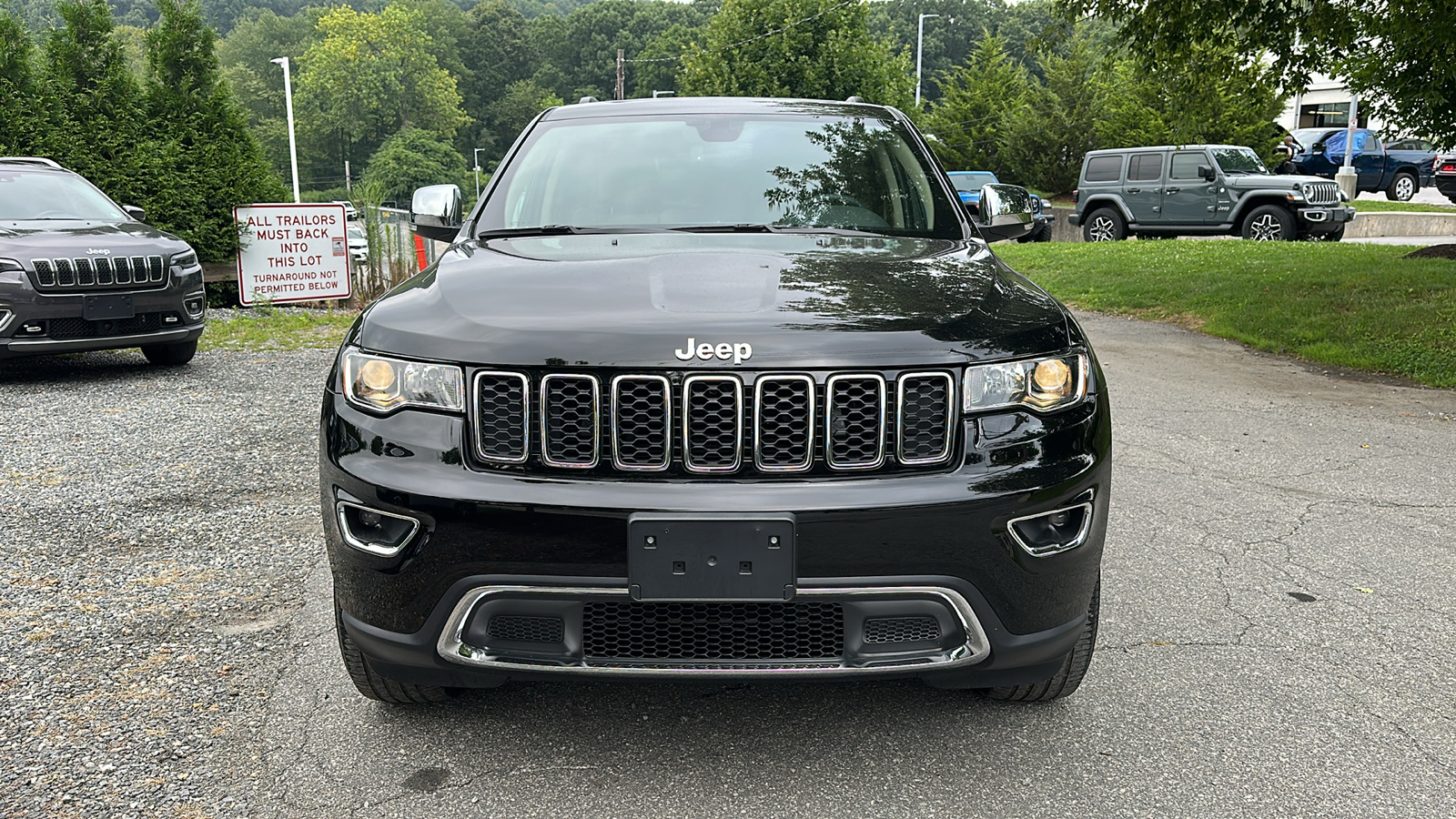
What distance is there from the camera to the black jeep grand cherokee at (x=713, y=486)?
2.45 metres

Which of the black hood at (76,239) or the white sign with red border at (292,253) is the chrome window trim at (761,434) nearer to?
the black hood at (76,239)

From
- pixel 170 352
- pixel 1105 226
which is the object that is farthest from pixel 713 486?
pixel 1105 226

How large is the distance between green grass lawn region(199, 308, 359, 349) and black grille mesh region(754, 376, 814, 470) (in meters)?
9.11

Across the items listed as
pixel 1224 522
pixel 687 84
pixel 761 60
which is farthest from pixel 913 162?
pixel 687 84

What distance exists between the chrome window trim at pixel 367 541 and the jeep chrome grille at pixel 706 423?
0.21 metres

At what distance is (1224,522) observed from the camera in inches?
196

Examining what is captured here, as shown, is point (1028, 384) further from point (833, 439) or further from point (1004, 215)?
point (1004, 215)

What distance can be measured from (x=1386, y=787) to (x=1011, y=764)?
2.82 ft

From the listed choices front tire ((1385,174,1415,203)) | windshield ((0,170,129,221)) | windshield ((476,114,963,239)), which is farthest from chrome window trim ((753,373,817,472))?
front tire ((1385,174,1415,203))

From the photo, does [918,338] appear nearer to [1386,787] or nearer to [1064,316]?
[1064,316]

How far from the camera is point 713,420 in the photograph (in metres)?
2.51

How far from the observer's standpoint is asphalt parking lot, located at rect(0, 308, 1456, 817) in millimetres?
2711

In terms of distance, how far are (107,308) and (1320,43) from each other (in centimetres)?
1065

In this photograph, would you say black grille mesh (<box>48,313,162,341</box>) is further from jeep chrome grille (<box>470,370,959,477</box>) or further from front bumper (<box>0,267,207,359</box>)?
jeep chrome grille (<box>470,370,959,477</box>)
